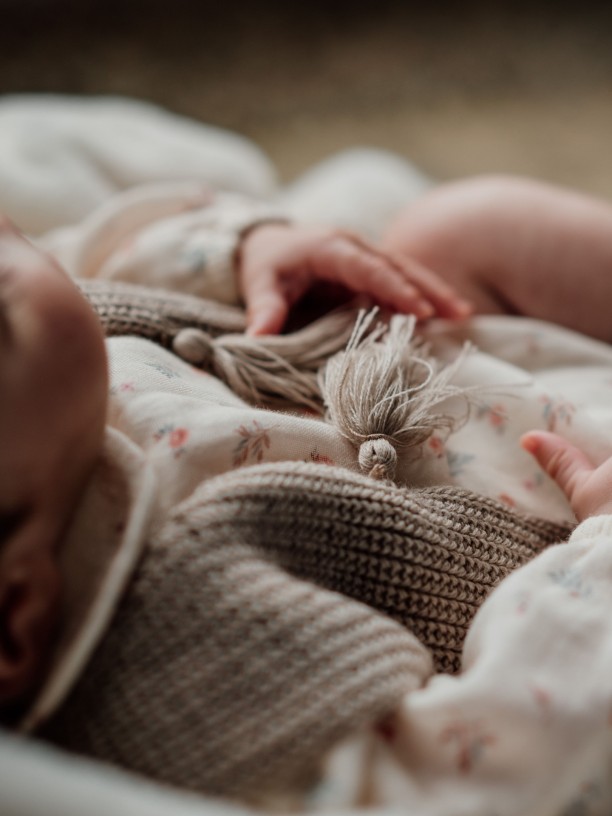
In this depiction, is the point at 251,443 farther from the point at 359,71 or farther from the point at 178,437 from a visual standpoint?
the point at 359,71

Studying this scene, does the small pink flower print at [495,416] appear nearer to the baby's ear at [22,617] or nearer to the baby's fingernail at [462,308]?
the baby's fingernail at [462,308]

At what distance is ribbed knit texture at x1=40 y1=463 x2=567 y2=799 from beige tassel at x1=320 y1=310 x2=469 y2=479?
6 cm

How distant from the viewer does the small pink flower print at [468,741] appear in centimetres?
41

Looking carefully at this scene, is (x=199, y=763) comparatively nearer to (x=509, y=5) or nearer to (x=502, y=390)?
(x=502, y=390)

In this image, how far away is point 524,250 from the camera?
77 centimetres

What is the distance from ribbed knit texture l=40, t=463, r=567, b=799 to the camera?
0.42 m

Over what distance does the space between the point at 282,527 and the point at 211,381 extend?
17 centimetres

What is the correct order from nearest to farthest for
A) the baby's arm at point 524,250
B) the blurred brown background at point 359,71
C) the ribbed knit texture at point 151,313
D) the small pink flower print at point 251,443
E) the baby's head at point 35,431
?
the baby's head at point 35,431 → the small pink flower print at point 251,443 → the ribbed knit texture at point 151,313 → the baby's arm at point 524,250 → the blurred brown background at point 359,71

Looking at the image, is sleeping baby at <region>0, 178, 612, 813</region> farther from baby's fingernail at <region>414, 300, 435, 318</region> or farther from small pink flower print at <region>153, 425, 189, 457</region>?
baby's fingernail at <region>414, 300, 435, 318</region>

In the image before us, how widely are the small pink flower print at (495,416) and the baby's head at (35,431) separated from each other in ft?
1.04

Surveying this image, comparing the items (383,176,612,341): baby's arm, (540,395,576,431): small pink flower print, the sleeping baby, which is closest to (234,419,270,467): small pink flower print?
the sleeping baby

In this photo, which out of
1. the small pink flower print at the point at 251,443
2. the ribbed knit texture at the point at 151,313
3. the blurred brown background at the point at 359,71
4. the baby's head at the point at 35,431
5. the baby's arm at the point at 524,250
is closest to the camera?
the baby's head at the point at 35,431

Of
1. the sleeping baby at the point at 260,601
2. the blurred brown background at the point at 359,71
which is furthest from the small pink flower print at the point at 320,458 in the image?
the blurred brown background at the point at 359,71

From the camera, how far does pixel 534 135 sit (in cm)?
138
